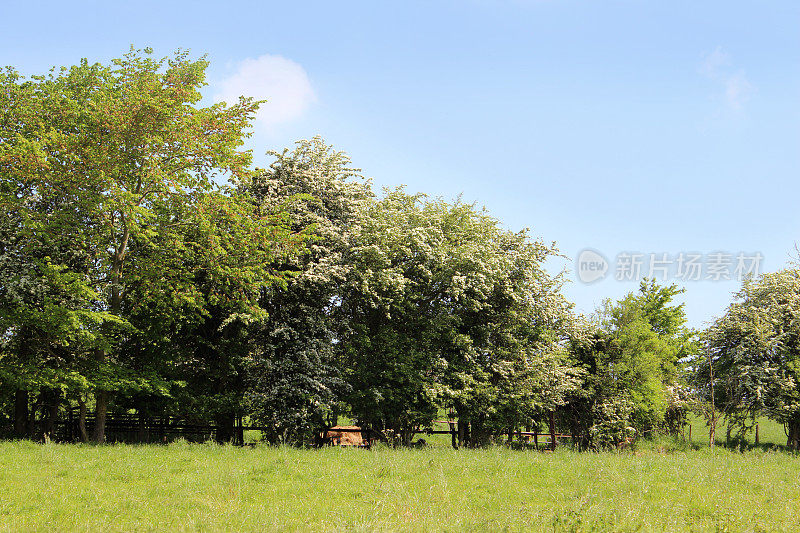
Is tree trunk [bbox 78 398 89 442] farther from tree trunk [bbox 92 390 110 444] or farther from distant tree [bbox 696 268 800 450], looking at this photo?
distant tree [bbox 696 268 800 450]

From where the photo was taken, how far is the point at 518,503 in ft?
47.6

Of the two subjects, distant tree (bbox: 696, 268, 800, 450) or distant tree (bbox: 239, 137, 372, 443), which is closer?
distant tree (bbox: 239, 137, 372, 443)

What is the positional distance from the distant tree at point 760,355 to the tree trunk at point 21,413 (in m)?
38.3

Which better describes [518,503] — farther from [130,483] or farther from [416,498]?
[130,483]

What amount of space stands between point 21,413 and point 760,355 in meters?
43.4

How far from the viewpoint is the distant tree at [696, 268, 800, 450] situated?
122ft

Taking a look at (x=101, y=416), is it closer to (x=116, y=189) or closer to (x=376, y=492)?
(x=116, y=189)

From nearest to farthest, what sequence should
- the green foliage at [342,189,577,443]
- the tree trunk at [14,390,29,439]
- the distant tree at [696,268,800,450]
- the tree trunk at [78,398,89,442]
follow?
the tree trunk at [78,398,89,442], the tree trunk at [14,390,29,439], the green foliage at [342,189,577,443], the distant tree at [696,268,800,450]

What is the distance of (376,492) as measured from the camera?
15.1 m

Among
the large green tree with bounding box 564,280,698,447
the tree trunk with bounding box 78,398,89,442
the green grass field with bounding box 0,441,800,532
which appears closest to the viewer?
the green grass field with bounding box 0,441,800,532

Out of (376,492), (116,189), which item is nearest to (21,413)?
(116,189)

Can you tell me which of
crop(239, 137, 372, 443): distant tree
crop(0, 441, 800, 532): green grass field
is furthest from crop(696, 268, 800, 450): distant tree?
crop(239, 137, 372, 443): distant tree

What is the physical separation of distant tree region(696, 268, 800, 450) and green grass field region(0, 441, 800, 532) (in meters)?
19.5

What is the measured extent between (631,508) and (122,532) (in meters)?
11.2
